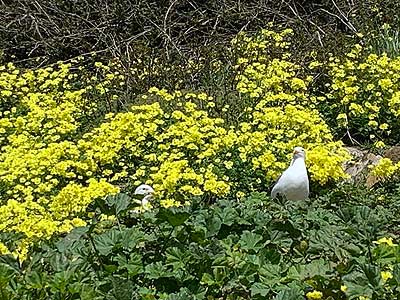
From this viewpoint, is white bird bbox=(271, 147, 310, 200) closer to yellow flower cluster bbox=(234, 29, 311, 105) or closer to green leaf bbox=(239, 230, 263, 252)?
yellow flower cluster bbox=(234, 29, 311, 105)

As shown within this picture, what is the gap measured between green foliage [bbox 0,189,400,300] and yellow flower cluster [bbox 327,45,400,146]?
9.73 feet

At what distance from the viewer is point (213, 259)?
2174 millimetres

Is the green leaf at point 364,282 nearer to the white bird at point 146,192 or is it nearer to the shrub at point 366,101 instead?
the white bird at point 146,192

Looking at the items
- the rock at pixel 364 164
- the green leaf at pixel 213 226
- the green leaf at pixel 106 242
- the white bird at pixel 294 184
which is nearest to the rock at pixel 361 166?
the rock at pixel 364 164

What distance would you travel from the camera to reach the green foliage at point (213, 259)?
199 cm

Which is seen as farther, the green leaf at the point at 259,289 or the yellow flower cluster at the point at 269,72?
the yellow flower cluster at the point at 269,72

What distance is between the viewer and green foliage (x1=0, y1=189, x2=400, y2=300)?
Result: 1994 mm

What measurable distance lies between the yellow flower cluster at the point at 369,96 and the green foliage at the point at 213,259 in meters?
2.97

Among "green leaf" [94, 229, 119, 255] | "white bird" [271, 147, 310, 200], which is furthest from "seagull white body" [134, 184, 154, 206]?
"green leaf" [94, 229, 119, 255]

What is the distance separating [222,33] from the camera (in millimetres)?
8578

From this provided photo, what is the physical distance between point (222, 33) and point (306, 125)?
12.3 feet

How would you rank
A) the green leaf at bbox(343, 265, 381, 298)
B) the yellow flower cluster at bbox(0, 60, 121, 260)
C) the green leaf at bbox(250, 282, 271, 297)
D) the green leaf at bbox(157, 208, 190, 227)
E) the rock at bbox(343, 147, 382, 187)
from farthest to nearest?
the rock at bbox(343, 147, 382, 187)
the yellow flower cluster at bbox(0, 60, 121, 260)
the green leaf at bbox(157, 208, 190, 227)
the green leaf at bbox(250, 282, 271, 297)
the green leaf at bbox(343, 265, 381, 298)

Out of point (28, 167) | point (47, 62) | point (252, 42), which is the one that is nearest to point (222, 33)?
point (252, 42)

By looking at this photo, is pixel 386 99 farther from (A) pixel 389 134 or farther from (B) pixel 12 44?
(B) pixel 12 44
